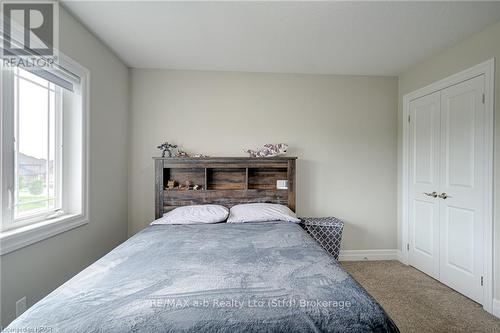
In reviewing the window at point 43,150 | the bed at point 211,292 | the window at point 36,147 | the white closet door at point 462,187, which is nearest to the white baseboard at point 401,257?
the white closet door at point 462,187

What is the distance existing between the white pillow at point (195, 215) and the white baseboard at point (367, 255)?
182cm

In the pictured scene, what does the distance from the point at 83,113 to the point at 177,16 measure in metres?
1.20

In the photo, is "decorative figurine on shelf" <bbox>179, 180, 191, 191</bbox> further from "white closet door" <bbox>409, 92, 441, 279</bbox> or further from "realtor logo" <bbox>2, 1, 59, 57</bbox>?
"white closet door" <bbox>409, 92, 441, 279</bbox>

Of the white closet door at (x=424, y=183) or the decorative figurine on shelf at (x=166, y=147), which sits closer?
the white closet door at (x=424, y=183)

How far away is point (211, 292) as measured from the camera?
110 cm

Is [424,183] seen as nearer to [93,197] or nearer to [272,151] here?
[272,151]

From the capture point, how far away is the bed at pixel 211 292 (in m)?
0.91

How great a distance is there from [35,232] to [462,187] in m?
3.70

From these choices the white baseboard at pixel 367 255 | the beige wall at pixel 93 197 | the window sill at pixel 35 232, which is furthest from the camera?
the white baseboard at pixel 367 255

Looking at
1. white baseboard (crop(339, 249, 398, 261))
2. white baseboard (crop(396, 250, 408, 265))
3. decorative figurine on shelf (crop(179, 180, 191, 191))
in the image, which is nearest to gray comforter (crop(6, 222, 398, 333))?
decorative figurine on shelf (crop(179, 180, 191, 191))

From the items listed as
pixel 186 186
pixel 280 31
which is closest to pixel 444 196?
pixel 280 31

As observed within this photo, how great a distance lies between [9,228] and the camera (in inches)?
61.3

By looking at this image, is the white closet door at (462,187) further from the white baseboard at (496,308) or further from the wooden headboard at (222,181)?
the wooden headboard at (222,181)

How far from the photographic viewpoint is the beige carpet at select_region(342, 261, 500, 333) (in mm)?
1927
